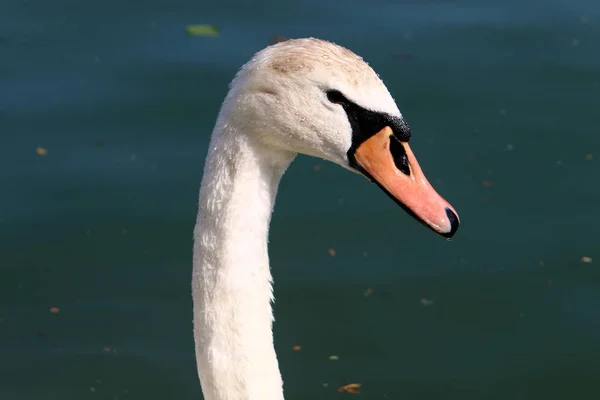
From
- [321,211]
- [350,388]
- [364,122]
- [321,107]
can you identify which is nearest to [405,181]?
[364,122]

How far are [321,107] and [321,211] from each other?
2.73m

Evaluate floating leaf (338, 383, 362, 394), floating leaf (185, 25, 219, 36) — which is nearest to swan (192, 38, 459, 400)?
floating leaf (338, 383, 362, 394)

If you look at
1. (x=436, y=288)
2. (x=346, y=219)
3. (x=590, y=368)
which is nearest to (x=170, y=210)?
(x=346, y=219)

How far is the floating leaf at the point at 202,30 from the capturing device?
6770 millimetres

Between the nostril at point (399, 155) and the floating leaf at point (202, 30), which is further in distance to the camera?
the floating leaf at point (202, 30)

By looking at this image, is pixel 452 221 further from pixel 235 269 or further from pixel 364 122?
pixel 235 269

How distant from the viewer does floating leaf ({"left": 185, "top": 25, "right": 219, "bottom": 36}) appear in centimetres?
677

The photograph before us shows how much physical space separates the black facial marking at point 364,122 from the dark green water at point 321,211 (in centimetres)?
217

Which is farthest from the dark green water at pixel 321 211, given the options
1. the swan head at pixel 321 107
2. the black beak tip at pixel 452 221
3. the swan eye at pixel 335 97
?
the swan eye at pixel 335 97

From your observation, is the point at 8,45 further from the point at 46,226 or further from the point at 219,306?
the point at 219,306

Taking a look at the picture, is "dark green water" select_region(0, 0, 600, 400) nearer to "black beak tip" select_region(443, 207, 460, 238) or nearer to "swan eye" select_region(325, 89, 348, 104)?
"black beak tip" select_region(443, 207, 460, 238)

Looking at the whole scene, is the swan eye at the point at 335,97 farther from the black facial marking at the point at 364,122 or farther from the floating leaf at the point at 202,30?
the floating leaf at the point at 202,30

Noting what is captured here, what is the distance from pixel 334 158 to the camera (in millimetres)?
3074

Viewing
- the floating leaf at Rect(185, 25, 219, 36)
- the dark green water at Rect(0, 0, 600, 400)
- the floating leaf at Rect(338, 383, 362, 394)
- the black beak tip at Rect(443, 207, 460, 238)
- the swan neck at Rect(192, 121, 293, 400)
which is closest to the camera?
the swan neck at Rect(192, 121, 293, 400)
